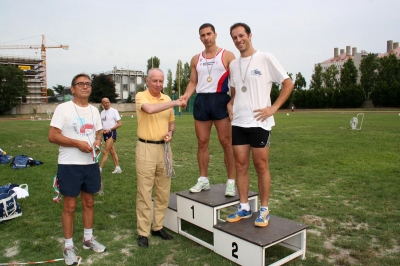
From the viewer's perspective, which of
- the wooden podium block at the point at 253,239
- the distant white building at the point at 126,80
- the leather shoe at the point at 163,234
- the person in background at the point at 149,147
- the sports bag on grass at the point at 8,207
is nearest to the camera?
the wooden podium block at the point at 253,239

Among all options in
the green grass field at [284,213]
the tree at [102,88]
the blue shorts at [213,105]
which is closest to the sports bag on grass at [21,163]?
the green grass field at [284,213]

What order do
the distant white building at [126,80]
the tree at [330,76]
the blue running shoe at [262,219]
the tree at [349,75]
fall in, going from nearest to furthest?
the blue running shoe at [262,219] < the tree at [349,75] < the tree at [330,76] < the distant white building at [126,80]

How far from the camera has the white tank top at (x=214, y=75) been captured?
4.21 metres

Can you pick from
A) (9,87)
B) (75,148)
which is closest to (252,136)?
(75,148)

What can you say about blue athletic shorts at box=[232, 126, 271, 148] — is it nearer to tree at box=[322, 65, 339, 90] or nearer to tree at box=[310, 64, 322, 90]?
tree at box=[310, 64, 322, 90]

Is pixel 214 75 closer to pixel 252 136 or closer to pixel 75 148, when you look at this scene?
pixel 252 136

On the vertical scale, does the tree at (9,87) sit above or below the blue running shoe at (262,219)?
above

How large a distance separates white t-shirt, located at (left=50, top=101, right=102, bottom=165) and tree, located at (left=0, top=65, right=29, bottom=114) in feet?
199

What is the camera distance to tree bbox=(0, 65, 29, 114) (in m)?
56.3

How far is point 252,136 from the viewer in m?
3.69

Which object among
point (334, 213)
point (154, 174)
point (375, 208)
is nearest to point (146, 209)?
point (154, 174)

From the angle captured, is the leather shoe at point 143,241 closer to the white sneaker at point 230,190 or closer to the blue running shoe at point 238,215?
the blue running shoe at point 238,215

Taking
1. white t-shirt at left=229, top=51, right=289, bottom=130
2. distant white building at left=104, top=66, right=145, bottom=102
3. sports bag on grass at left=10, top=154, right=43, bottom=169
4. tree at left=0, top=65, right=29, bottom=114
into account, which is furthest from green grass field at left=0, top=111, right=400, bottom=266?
distant white building at left=104, top=66, right=145, bottom=102

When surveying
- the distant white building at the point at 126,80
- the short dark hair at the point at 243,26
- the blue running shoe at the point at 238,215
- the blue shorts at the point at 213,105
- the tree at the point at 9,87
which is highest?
the distant white building at the point at 126,80
